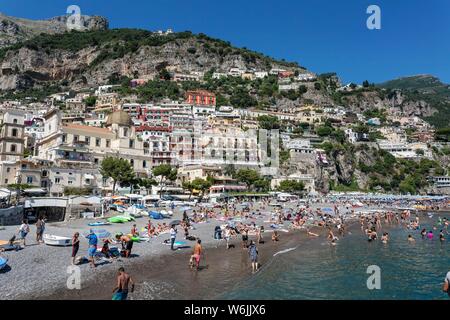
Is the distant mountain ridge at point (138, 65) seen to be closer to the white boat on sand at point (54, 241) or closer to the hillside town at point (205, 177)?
the hillside town at point (205, 177)

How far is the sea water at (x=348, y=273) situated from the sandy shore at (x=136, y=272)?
109 cm

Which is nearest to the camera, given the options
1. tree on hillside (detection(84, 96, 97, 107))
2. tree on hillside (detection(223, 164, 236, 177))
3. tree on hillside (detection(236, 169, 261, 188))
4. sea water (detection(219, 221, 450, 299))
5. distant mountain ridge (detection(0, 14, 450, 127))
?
sea water (detection(219, 221, 450, 299))

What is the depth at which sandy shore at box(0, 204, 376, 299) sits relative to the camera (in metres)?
11.0

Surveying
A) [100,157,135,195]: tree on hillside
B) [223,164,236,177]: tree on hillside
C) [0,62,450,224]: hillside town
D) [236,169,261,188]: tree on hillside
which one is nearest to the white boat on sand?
Answer: [0,62,450,224]: hillside town

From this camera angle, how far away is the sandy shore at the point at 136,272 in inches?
434

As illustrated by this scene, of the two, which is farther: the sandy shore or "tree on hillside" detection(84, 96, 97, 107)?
"tree on hillside" detection(84, 96, 97, 107)

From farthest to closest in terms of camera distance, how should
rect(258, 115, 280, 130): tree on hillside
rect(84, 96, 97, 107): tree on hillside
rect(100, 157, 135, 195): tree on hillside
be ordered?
1. rect(84, 96, 97, 107): tree on hillside
2. rect(258, 115, 280, 130): tree on hillside
3. rect(100, 157, 135, 195): tree on hillside

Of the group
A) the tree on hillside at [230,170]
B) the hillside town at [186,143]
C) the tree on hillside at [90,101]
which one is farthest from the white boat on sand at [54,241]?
the tree on hillside at [90,101]

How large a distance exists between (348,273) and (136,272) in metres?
9.09

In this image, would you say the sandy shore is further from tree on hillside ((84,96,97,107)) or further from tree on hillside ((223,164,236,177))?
tree on hillside ((84,96,97,107))

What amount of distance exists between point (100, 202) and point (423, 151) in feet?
382

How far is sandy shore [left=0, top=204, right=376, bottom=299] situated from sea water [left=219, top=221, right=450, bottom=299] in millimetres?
1090

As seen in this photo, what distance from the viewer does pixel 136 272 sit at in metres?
14.1
